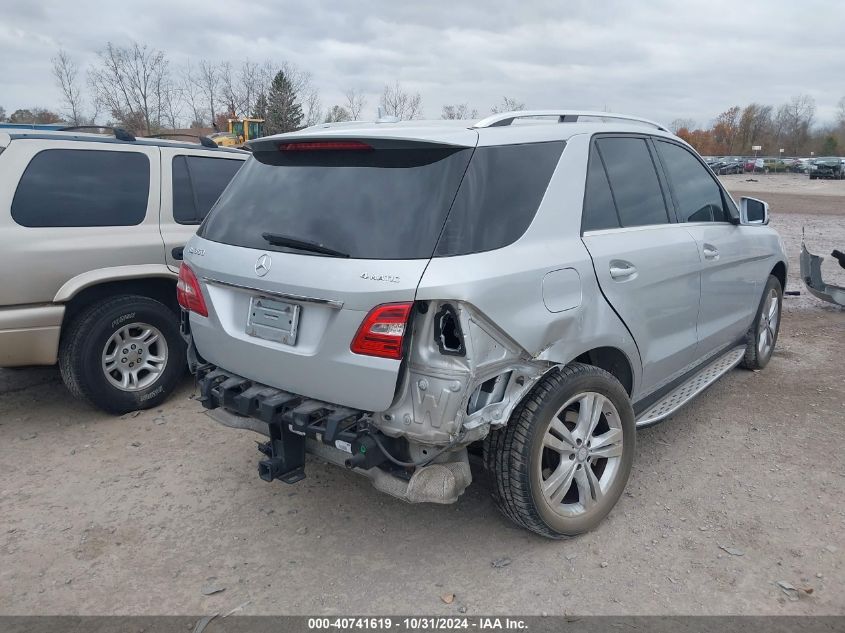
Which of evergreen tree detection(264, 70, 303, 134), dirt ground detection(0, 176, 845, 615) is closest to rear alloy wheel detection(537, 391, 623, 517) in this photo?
dirt ground detection(0, 176, 845, 615)

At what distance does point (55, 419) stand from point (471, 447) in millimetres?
3427

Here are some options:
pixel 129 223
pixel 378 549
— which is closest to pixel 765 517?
pixel 378 549

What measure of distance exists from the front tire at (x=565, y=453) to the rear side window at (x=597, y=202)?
0.72 metres

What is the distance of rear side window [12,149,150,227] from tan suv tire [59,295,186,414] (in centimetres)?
63

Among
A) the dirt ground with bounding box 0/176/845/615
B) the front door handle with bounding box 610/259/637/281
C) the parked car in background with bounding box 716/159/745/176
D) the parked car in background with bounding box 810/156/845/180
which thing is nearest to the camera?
the dirt ground with bounding box 0/176/845/615

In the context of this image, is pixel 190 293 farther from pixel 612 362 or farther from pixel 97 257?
pixel 612 362

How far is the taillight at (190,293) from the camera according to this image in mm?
3297

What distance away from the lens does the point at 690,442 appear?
4316 millimetres

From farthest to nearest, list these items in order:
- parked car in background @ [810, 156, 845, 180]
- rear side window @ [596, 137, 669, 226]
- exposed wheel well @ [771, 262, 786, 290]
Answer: parked car in background @ [810, 156, 845, 180] → exposed wheel well @ [771, 262, 786, 290] → rear side window @ [596, 137, 669, 226]

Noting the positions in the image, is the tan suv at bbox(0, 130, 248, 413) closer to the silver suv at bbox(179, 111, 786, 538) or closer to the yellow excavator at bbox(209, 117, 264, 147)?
the silver suv at bbox(179, 111, 786, 538)

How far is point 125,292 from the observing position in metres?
4.88

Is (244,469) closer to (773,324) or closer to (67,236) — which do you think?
(67,236)

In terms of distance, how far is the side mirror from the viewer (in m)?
4.78

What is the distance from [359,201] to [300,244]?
31 centimetres
